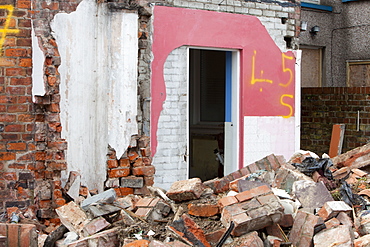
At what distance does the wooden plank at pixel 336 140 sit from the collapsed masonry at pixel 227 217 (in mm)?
4468

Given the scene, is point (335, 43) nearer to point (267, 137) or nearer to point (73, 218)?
point (267, 137)

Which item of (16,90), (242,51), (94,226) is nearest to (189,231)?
(94,226)

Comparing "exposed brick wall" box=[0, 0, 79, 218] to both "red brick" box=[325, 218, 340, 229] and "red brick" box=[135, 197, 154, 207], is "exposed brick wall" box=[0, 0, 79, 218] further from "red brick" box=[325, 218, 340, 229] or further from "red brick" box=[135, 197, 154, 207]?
"red brick" box=[325, 218, 340, 229]

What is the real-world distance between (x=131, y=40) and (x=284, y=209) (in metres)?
2.97

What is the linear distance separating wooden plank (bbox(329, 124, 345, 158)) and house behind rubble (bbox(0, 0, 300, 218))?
2133 mm

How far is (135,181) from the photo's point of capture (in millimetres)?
6344

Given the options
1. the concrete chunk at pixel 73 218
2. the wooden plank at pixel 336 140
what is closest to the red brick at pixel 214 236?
the concrete chunk at pixel 73 218

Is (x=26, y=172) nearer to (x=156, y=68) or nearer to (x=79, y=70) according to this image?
(x=79, y=70)

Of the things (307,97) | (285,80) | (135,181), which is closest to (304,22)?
(307,97)

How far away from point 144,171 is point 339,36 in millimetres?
7666

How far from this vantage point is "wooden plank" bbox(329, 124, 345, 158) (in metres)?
9.68

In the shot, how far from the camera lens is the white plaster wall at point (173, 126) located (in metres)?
6.83

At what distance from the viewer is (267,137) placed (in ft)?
25.4

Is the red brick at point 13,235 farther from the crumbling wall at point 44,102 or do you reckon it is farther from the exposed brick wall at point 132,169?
the exposed brick wall at point 132,169
